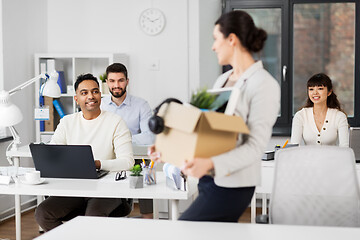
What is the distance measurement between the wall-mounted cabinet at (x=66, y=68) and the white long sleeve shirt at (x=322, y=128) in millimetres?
2056

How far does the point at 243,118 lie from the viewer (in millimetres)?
2086

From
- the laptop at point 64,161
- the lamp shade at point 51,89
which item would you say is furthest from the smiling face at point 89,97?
the laptop at point 64,161

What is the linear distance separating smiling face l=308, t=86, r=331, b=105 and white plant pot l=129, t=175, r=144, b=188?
1937mm

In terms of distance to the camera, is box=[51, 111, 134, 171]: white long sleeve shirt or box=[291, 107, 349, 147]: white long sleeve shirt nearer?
box=[51, 111, 134, 171]: white long sleeve shirt

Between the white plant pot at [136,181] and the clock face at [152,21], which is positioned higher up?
the clock face at [152,21]

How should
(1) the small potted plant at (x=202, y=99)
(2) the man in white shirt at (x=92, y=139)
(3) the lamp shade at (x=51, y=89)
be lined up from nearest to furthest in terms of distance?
1. (1) the small potted plant at (x=202, y=99)
2. (2) the man in white shirt at (x=92, y=139)
3. (3) the lamp shade at (x=51, y=89)

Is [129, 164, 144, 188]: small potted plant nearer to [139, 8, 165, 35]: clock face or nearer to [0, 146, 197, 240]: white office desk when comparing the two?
[0, 146, 197, 240]: white office desk

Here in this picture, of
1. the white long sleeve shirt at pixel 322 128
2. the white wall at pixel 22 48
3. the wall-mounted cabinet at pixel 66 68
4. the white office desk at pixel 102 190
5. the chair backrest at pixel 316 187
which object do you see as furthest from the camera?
the wall-mounted cabinet at pixel 66 68

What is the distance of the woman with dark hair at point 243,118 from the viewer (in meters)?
2.06

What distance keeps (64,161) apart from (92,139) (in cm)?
43

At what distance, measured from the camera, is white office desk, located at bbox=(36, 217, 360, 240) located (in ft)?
6.77

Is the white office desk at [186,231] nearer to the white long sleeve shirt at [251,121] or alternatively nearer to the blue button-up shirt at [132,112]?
the white long sleeve shirt at [251,121]

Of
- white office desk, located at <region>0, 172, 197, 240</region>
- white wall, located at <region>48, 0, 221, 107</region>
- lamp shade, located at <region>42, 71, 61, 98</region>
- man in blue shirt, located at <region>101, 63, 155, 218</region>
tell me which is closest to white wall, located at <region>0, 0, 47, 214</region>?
white wall, located at <region>48, 0, 221, 107</region>

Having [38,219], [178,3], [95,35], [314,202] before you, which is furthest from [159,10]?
[314,202]
